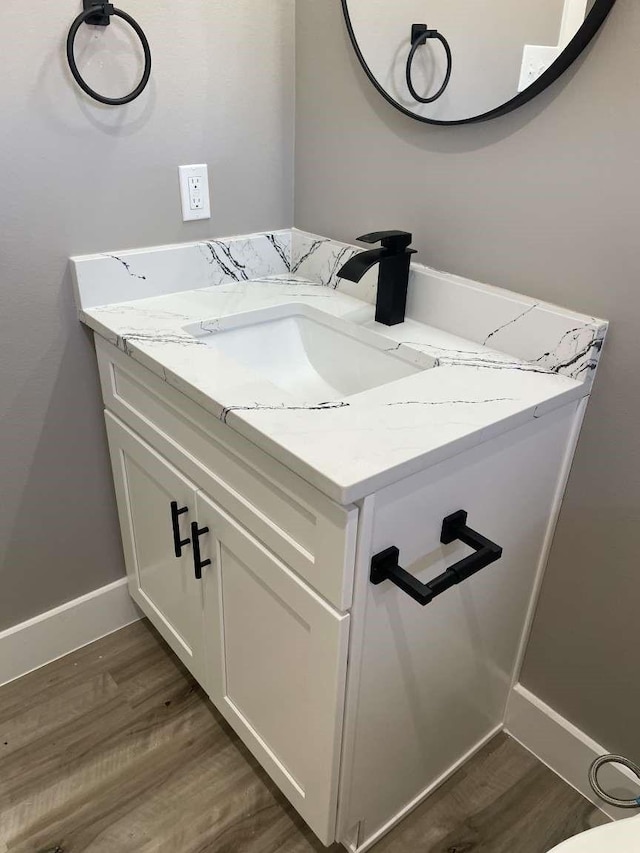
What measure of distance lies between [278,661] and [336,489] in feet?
1.49

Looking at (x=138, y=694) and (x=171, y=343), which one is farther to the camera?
(x=138, y=694)

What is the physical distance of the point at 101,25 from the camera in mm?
1209

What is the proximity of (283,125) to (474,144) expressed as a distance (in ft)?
1.76

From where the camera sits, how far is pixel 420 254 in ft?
4.42

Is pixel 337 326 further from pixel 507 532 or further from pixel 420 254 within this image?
pixel 507 532

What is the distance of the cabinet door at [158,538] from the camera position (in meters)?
1.32

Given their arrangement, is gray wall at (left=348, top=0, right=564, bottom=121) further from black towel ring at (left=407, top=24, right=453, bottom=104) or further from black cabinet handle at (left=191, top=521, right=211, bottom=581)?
black cabinet handle at (left=191, top=521, right=211, bottom=581)

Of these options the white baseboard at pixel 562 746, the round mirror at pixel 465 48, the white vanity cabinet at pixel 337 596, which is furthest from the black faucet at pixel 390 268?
the white baseboard at pixel 562 746

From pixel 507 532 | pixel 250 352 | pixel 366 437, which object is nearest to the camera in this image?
pixel 366 437

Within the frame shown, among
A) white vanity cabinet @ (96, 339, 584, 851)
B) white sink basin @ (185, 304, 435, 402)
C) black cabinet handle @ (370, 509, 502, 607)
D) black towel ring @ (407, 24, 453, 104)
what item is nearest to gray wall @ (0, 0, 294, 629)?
white vanity cabinet @ (96, 339, 584, 851)

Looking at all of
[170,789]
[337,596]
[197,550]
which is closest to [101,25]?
[197,550]

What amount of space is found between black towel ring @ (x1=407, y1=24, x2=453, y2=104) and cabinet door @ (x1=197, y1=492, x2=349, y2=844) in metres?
0.85

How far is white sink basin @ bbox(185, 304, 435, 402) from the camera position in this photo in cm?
130

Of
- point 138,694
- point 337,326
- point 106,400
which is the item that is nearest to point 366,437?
point 337,326
